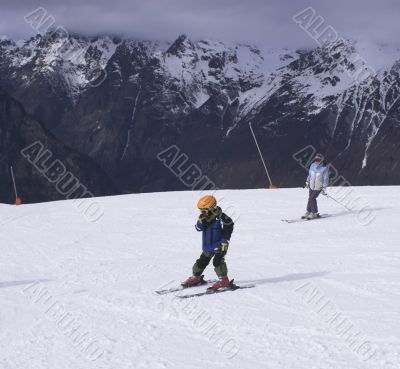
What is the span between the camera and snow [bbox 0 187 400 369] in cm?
766

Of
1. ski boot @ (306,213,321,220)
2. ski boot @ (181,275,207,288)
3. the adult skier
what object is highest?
the adult skier

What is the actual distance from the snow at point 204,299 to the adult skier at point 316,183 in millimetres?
517

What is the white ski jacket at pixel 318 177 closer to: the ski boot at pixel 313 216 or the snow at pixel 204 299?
the ski boot at pixel 313 216

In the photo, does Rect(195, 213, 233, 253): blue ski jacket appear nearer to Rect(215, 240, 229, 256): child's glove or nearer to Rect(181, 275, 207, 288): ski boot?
Rect(215, 240, 229, 256): child's glove

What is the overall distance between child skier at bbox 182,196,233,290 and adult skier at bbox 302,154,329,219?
8107 mm

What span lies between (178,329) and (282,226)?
9500mm

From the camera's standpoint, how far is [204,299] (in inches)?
401

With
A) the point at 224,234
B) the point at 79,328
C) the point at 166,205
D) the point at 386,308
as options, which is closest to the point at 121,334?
the point at 79,328

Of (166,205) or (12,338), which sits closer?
(12,338)

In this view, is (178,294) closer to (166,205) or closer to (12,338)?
(12,338)

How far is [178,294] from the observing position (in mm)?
10734

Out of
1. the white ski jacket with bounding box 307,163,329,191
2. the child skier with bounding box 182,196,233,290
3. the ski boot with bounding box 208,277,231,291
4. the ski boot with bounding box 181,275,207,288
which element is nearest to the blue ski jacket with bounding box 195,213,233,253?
the child skier with bounding box 182,196,233,290

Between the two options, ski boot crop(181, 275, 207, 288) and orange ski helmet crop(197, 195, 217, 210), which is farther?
ski boot crop(181, 275, 207, 288)

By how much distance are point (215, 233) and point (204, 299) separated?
1.30 m
